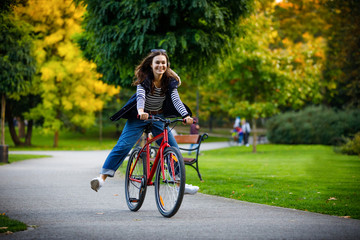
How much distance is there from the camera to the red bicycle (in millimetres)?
5391

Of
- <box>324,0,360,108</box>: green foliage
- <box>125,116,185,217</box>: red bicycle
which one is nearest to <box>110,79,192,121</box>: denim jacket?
<box>125,116,185,217</box>: red bicycle

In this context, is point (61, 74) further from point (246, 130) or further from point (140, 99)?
point (140, 99)

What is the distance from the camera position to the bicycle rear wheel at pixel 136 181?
6055 millimetres

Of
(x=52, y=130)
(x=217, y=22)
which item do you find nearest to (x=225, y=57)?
(x=217, y=22)

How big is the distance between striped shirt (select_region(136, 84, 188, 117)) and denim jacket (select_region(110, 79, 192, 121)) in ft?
0.18

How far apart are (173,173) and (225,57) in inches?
286

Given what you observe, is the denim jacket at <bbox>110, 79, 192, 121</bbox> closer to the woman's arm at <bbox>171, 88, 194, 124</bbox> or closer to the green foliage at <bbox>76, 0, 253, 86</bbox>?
the woman's arm at <bbox>171, 88, 194, 124</bbox>

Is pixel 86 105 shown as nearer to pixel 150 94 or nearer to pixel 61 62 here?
pixel 61 62

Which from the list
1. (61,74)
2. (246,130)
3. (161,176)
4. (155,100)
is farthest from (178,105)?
(246,130)

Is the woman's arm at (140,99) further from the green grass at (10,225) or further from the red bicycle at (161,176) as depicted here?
the green grass at (10,225)

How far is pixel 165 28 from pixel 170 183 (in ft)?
21.0

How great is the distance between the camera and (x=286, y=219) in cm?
543

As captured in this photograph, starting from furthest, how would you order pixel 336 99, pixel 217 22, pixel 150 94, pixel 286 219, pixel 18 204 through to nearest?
1. pixel 336 99
2. pixel 217 22
3. pixel 18 204
4. pixel 150 94
5. pixel 286 219

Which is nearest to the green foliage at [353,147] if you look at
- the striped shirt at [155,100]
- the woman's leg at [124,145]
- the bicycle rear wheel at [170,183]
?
the striped shirt at [155,100]
